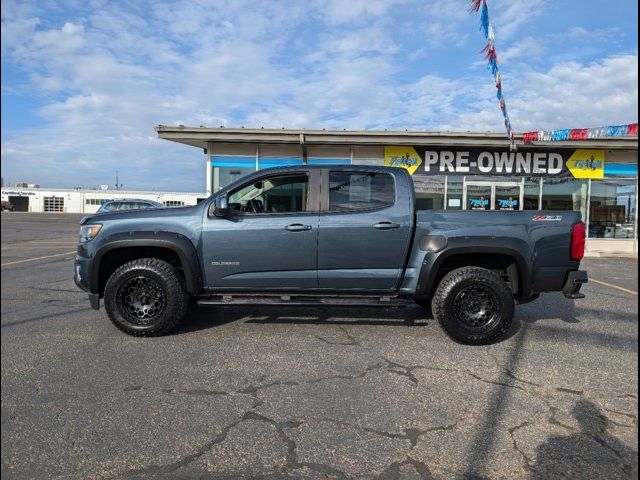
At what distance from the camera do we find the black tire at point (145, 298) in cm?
500

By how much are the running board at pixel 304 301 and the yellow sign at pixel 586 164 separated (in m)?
13.0

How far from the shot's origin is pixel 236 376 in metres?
4.00

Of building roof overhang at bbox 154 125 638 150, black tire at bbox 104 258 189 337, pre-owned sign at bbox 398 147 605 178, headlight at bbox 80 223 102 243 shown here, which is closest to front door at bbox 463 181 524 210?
pre-owned sign at bbox 398 147 605 178

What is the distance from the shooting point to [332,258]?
202 inches

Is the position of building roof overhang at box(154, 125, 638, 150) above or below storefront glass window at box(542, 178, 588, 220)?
above

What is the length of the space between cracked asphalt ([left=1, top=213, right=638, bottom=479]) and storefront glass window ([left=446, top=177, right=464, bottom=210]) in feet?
32.5

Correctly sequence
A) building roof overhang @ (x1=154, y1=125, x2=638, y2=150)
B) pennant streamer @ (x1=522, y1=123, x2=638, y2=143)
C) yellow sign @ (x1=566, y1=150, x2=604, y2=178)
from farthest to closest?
1. yellow sign @ (x1=566, y1=150, x2=604, y2=178)
2. building roof overhang @ (x1=154, y1=125, x2=638, y2=150)
3. pennant streamer @ (x1=522, y1=123, x2=638, y2=143)

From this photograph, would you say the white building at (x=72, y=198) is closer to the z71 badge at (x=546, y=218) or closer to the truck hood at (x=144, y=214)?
the truck hood at (x=144, y=214)

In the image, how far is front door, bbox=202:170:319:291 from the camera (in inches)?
200

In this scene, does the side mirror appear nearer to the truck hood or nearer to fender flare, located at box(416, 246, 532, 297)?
the truck hood

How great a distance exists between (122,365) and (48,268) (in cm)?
758

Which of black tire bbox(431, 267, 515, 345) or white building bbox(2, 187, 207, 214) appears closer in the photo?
black tire bbox(431, 267, 515, 345)

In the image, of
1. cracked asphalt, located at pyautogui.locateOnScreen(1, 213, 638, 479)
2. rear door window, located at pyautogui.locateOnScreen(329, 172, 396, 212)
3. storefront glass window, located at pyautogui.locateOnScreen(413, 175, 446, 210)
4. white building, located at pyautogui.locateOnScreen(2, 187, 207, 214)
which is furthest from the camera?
white building, located at pyautogui.locateOnScreen(2, 187, 207, 214)

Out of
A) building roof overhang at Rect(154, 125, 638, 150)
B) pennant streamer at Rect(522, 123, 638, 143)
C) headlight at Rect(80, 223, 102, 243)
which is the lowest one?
headlight at Rect(80, 223, 102, 243)
